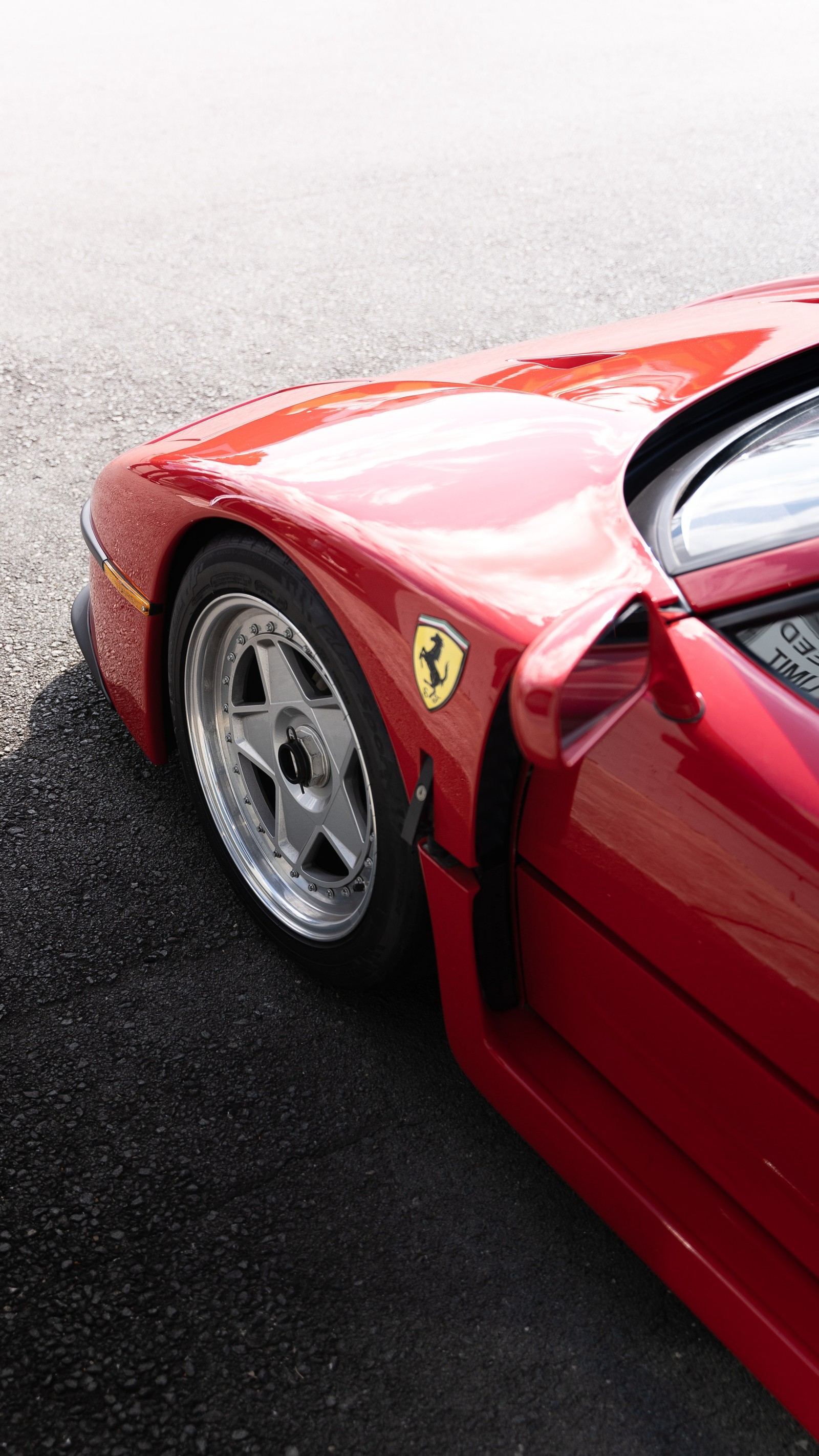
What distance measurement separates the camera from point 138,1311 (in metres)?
1.60

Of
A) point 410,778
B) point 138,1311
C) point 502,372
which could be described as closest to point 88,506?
point 502,372

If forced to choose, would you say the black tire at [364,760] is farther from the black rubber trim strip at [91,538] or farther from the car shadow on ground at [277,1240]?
the black rubber trim strip at [91,538]

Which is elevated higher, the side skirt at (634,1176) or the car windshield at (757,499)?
the car windshield at (757,499)

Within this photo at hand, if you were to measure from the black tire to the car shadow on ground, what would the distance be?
16 cm

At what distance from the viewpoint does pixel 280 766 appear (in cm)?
208

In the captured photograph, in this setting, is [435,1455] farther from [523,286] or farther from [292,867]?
[523,286]

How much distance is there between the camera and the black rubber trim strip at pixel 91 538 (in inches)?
91.1

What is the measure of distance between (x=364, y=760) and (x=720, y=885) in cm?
66

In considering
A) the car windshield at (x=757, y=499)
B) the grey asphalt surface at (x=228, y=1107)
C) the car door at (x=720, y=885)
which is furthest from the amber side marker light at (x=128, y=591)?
the car windshield at (x=757, y=499)

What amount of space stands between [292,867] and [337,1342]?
82 centimetres

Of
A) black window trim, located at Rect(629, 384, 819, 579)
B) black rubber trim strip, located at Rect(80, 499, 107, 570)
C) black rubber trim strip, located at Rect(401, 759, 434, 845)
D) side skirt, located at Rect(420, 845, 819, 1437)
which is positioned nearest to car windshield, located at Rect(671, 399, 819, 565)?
black window trim, located at Rect(629, 384, 819, 579)

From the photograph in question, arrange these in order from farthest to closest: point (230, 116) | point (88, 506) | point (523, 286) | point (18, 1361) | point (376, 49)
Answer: point (376, 49) → point (230, 116) → point (523, 286) → point (88, 506) → point (18, 1361)

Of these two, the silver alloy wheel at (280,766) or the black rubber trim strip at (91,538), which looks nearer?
the silver alloy wheel at (280,766)

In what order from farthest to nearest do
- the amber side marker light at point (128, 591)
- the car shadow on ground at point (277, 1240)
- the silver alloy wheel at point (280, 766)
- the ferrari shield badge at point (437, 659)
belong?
the amber side marker light at point (128, 591) → the silver alloy wheel at point (280, 766) → the car shadow on ground at point (277, 1240) → the ferrari shield badge at point (437, 659)
